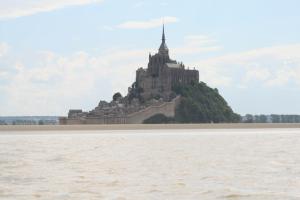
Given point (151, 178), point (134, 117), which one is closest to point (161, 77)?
point (134, 117)

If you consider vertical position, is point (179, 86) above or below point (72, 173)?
above

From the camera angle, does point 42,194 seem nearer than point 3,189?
Yes

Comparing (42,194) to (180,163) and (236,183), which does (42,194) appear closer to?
(236,183)

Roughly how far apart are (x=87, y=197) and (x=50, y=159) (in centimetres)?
1442

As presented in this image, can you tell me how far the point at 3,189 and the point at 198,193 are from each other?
6273mm

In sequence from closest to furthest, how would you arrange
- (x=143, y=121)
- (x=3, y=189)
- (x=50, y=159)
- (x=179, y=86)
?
(x=3, y=189)
(x=50, y=159)
(x=143, y=121)
(x=179, y=86)

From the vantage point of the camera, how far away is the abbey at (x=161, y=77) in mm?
153875

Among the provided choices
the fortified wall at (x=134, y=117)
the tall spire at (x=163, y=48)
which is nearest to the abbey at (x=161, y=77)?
the tall spire at (x=163, y=48)

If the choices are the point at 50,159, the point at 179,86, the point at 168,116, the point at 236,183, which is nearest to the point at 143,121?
the point at 168,116

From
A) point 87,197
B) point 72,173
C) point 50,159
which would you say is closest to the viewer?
point 87,197

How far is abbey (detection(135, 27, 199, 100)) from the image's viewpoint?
154 metres

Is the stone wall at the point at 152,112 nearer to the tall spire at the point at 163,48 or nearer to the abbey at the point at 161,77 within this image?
the abbey at the point at 161,77

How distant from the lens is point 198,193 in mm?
18734

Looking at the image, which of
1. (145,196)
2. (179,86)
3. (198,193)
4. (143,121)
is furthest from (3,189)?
(179,86)
